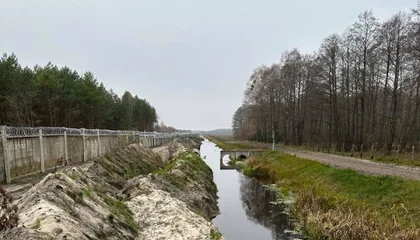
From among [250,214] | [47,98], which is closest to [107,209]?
[250,214]

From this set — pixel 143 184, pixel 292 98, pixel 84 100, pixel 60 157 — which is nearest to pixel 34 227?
pixel 143 184

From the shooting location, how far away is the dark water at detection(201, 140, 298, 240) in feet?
48.7

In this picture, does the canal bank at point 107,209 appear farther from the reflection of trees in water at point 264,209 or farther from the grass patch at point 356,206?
the grass patch at point 356,206

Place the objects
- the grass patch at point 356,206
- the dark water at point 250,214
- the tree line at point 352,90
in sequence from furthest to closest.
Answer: the tree line at point 352,90 → the dark water at point 250,214 → the grass patch at point 356,206

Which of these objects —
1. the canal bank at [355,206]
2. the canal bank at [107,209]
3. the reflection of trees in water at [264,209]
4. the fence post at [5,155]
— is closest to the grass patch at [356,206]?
the canal bank at [355,206]

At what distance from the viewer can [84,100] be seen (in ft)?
166

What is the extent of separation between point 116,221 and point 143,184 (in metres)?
4.68

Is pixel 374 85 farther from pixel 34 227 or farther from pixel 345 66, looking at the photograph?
pixel 34 227

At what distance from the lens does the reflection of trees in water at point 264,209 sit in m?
15.5

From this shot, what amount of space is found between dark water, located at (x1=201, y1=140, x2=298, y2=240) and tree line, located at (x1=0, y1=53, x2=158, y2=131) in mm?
23556

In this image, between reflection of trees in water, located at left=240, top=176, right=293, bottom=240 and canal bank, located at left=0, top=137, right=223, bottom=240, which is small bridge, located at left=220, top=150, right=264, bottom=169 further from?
canal bank, located at left=0, top=137, right=223, bottom=240

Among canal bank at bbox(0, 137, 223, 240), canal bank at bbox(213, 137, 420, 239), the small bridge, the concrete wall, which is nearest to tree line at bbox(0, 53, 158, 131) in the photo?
the concrete wall

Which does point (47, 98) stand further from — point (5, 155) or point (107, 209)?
point (107, 209)

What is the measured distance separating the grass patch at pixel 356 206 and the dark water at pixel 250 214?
3.85 ft
